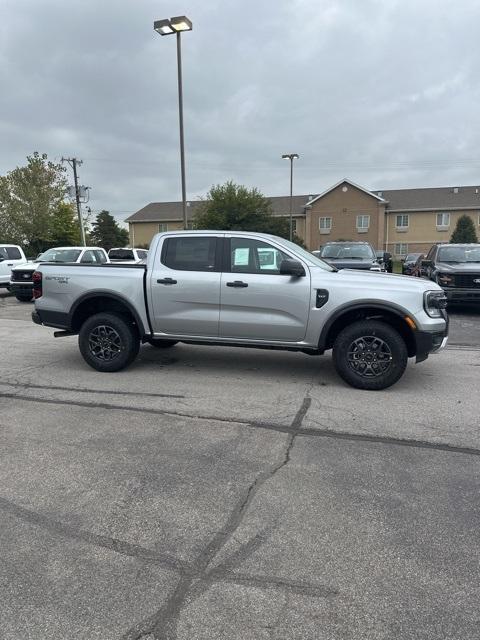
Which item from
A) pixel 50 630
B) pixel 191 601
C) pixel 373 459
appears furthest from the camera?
pixel 373 459

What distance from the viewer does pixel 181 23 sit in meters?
13.8

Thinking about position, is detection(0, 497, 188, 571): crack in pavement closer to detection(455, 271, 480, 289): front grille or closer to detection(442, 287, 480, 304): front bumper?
detection(442, 287, 480, 304): front bumper

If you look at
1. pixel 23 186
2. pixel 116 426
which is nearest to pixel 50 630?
pixel 116 426

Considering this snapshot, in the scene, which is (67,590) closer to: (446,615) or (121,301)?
(446,615)

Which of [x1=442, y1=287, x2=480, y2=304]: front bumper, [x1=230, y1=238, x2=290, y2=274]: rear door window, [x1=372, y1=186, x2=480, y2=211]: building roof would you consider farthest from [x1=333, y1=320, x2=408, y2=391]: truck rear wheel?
[x1=372, y1=186, x2=480, y2=211]: building roof

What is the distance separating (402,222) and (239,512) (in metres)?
59.3

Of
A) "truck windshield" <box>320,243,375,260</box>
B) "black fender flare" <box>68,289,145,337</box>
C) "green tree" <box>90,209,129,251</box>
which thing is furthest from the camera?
"green tree" <box>90,209,129,251</box>

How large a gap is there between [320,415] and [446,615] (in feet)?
8.99

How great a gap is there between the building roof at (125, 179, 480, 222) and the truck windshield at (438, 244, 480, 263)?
135 feet

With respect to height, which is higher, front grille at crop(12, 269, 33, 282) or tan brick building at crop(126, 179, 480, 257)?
tan brick building at crop(126, 179, 480, 257)

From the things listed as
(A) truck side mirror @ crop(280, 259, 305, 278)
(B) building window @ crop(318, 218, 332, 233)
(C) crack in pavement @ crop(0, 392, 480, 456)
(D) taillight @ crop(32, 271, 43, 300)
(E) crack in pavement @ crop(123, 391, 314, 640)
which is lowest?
(E) crack in pavement @ crop(123, 391, 314, 640)

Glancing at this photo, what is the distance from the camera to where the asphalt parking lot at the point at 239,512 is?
231 centimetres

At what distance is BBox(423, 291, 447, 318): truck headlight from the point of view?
19.0 ft

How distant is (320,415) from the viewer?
5012 mm
